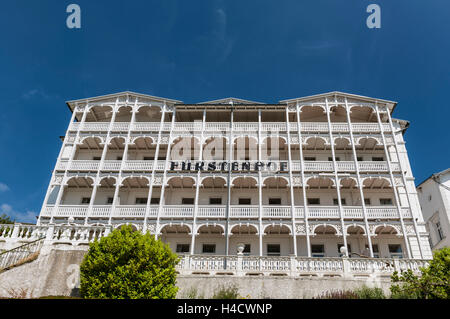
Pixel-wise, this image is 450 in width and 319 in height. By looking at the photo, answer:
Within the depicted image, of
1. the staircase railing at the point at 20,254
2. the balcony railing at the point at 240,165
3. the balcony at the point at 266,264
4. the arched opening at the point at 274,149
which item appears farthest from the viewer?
the arched opening at the point at 274,149

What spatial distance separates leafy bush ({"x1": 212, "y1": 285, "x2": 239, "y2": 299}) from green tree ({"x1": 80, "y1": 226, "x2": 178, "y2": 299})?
2.80 metres

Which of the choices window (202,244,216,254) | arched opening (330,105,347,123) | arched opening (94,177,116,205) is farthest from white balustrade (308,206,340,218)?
arched opening (94,177,116,205)

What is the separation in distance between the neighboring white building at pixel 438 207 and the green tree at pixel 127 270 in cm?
2946

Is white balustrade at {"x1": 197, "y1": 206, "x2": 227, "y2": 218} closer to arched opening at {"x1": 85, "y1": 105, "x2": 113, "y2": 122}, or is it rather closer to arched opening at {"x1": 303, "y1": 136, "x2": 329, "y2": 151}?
arched opening at {"x1": 303, "y1": 136, "x2": 329, "y2": 151}

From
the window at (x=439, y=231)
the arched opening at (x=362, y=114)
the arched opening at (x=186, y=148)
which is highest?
the arched opening at (x=362, y=114)

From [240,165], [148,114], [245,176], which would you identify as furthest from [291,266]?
[148,114]

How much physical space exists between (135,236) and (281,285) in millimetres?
7897

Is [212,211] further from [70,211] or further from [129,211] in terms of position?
[70,211]

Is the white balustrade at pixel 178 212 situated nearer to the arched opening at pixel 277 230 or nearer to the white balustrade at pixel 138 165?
the white balustrade at pixel 138 165

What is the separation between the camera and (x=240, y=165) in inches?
1235

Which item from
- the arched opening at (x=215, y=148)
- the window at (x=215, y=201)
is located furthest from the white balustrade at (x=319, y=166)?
the window at (x=215, y=201)

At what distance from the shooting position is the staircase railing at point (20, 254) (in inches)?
714
